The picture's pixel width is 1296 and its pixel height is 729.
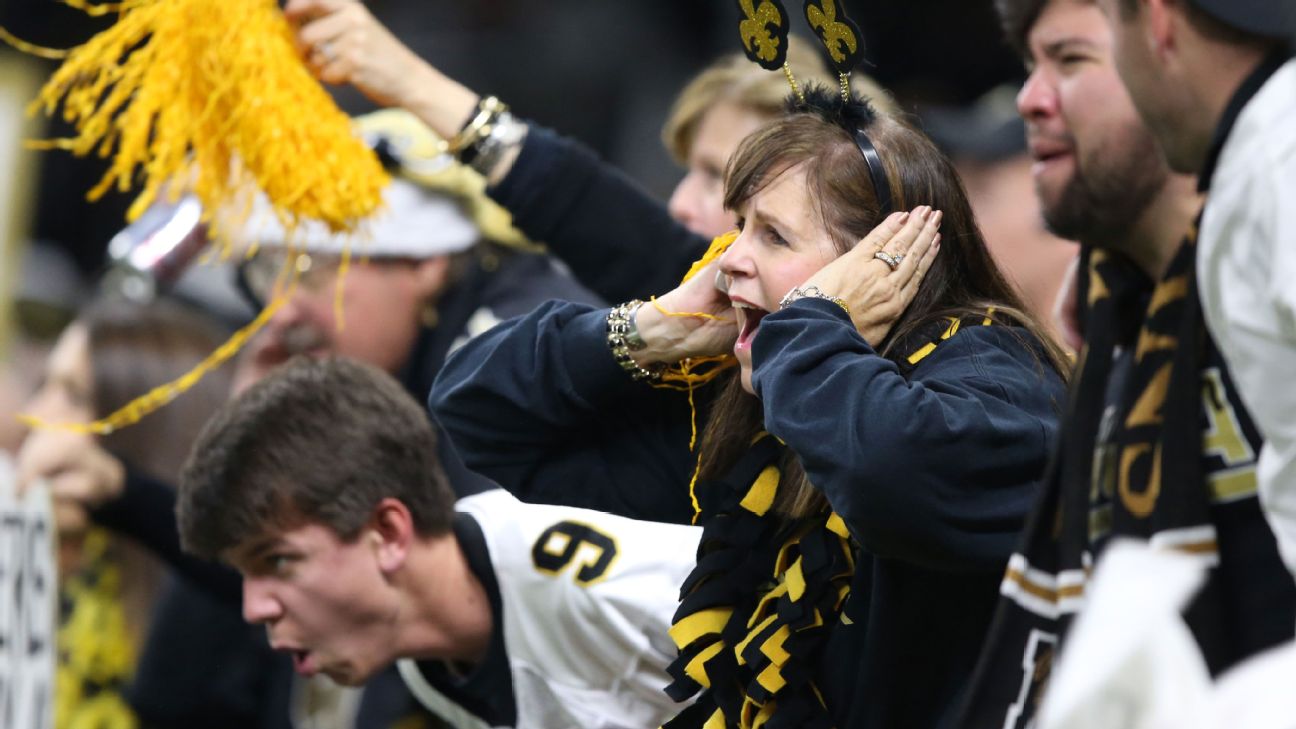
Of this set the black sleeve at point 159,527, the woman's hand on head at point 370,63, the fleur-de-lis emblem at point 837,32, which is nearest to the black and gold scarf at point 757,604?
the fleur-de-lis emblem at point 837,32

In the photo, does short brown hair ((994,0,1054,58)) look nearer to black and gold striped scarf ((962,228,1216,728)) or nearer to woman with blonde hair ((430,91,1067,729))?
black and gold striped scarf ((962,228,1216,728))

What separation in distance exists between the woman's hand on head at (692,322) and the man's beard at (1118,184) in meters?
0.90

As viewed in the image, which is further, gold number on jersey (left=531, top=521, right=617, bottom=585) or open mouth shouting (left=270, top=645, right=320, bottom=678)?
open mouth shouting (left=270, top=645, right=320, bottom=678)

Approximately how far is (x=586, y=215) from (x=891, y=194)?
1205 mm

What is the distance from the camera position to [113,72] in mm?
3469

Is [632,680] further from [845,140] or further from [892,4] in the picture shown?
[892,4]

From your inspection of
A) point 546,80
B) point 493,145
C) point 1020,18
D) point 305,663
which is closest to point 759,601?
point 1020,18

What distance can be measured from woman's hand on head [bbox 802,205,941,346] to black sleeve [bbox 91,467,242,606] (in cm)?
231

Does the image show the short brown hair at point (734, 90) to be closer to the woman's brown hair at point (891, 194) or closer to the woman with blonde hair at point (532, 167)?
the woman with blonde hair at point (532, 167)

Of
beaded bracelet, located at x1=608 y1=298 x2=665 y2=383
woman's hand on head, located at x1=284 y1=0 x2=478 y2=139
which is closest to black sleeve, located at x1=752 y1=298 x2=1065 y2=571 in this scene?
beaded bracelet, located at x1=608 y1=298 x2=665 y2=383

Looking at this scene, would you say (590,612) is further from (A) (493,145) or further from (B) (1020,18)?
(B) (1020,18)

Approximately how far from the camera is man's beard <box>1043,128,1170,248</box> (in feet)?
6.37

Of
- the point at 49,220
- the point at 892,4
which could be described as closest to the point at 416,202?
the point at 892,4

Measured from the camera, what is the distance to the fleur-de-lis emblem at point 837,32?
2.71 metres
